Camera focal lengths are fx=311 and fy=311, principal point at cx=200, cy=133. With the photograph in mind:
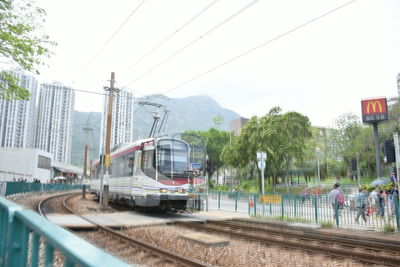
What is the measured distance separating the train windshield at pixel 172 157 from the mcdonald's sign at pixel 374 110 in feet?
67.3

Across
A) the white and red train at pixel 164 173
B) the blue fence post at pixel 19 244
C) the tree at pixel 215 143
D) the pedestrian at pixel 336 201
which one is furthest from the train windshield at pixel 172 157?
the tree at pixel 215 143

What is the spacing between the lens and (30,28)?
41.6ft

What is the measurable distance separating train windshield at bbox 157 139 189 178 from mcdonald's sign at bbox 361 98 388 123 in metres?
20.5

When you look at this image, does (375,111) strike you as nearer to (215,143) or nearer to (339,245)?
(339,245)

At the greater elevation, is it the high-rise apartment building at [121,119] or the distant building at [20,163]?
the high-rise apartment building at [121,119]

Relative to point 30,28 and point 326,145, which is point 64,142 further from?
point 30,28

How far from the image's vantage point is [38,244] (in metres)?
2.06

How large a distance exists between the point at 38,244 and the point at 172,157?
41.8 ft

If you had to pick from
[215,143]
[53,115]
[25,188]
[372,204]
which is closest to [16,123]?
[53,115]

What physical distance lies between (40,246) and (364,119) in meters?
30.8

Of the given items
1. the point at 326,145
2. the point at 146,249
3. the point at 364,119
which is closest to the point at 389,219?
the point at 146,249

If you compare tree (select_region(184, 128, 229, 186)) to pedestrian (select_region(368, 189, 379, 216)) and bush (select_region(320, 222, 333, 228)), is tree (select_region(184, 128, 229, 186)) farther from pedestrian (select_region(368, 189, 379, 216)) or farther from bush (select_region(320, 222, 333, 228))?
pedestrian (select_region(368, 189, 379, 216))

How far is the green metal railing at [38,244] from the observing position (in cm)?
133

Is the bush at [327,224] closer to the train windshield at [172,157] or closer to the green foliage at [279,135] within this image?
the train windshield at [172,157]
